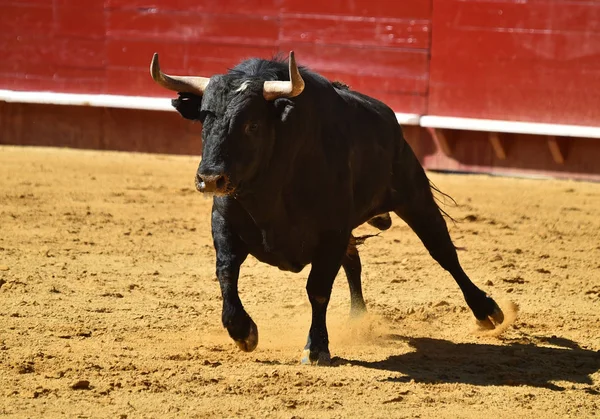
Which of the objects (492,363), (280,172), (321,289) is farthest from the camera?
(492,363)

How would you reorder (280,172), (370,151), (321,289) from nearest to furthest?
(280,172) → (321,289) → (370,151)

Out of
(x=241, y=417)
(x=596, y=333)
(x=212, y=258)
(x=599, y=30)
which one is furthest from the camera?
(x=599, y=30)

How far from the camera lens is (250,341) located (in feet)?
13.6

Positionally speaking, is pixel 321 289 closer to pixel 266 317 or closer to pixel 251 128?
pixel 251 128

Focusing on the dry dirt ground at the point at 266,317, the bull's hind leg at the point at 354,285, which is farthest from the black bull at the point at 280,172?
the bull's hind leg at the point at 354,285

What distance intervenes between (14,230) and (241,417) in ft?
11.4

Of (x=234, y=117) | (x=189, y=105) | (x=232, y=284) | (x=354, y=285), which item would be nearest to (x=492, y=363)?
(x=354, y=285)

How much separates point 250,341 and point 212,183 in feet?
2.31

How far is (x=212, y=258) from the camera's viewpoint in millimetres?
6219

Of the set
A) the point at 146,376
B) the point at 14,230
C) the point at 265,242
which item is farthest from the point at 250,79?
the point at 14,230

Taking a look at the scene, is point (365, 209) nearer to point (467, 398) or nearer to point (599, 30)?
point (467, 398)

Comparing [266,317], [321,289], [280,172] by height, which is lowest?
[266,317]

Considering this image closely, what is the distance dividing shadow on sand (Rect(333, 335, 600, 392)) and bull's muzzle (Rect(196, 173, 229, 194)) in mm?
851

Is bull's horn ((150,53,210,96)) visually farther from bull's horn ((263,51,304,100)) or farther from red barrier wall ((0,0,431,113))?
red barrier wall ((0,0,431,113))
